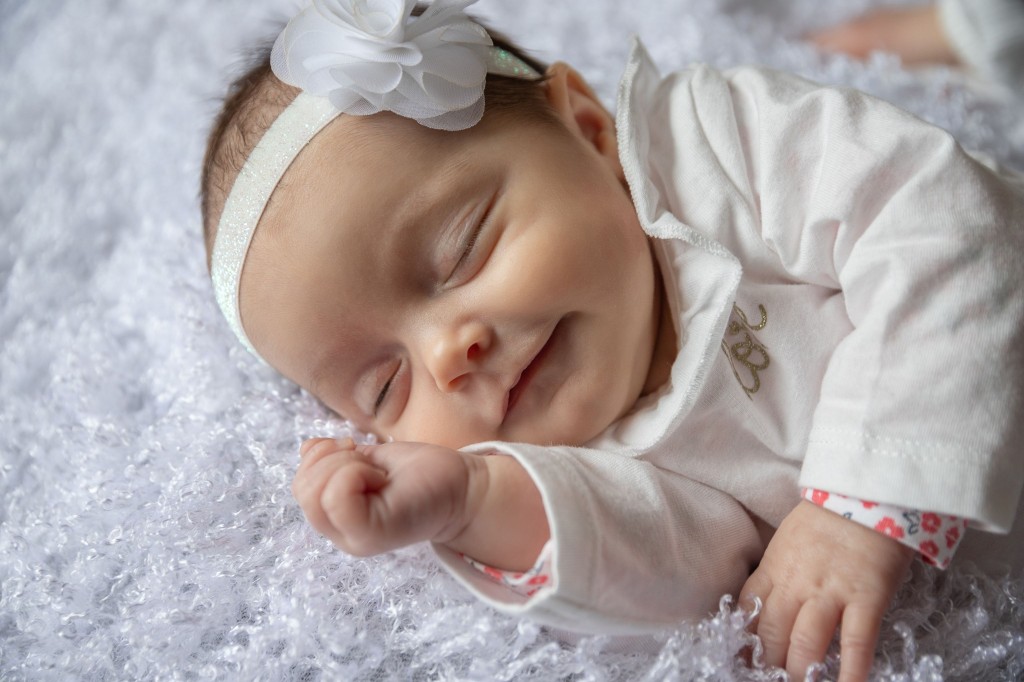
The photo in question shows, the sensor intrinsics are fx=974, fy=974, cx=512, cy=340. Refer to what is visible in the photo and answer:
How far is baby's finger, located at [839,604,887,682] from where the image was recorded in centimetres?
99

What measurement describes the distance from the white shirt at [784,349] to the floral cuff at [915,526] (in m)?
0.02

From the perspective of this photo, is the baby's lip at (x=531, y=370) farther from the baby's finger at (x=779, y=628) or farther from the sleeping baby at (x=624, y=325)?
the baby's finger at (x=779, y=628)

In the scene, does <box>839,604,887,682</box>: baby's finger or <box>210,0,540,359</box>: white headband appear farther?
<box>210,0,540,359</box>: white headband

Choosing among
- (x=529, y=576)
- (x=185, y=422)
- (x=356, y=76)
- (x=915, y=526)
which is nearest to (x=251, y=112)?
(x=356, y=76)

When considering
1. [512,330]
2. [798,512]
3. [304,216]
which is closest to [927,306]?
[798,512]

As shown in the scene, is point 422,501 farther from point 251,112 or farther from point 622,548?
point 251,112

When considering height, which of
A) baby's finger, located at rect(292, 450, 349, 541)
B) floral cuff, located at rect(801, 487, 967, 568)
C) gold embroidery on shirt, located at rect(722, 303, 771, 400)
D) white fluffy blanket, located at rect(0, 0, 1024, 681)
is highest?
baby's finger, located at rect(292, 450, 349, 541)

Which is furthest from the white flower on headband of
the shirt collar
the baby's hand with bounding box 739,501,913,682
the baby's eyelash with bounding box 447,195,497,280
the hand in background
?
the hand in background

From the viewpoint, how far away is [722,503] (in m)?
1.14

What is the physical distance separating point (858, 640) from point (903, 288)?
0.38 meters

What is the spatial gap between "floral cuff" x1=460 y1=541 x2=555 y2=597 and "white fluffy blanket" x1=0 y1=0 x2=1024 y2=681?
0.24ft

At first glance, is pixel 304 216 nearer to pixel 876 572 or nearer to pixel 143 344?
pixel 143 344

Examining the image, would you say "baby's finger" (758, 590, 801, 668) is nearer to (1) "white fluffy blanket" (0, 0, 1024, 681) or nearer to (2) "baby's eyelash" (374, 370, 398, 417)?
(1) "white fluffy blanket" (0, 0, 1024, 681)

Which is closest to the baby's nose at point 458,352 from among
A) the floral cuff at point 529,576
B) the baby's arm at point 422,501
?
the baby's arm at point 422,501
